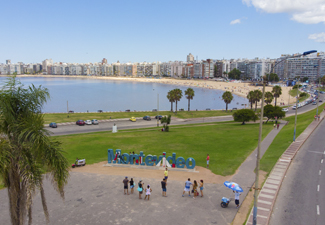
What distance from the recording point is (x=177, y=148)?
32.0 meters

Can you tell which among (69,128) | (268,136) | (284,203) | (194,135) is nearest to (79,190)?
(284,203)

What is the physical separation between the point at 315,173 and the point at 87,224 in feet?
62.3

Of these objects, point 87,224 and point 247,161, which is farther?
point 247,161

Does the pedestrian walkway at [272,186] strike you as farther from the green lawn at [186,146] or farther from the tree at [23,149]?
the tree at [23,149]

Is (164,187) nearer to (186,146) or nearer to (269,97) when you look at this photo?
(186,146)

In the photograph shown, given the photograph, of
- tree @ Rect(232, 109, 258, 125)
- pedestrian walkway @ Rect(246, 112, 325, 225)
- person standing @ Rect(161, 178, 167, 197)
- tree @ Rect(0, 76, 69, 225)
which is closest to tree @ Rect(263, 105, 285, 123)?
tree @ Rect(232, 109, 258, 125)

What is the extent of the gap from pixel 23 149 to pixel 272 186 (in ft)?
57.7

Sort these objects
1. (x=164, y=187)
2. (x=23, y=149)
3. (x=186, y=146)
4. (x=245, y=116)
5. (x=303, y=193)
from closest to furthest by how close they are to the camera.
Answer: (x=23, y=149), (x=164, y=187), (x=303, y=193), (x=186, y=146), (x=245, y=116)

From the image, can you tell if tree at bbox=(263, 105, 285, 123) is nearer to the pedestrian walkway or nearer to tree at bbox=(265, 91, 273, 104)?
the pedestrian walkway

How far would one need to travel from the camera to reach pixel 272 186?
19.7 m

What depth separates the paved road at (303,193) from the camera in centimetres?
1524

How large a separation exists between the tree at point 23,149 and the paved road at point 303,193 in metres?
12.7

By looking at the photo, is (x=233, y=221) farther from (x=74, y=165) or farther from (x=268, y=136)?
(x=268, y=136)

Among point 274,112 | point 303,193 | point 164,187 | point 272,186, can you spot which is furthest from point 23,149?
point 274,112
